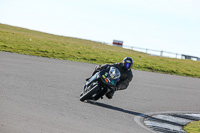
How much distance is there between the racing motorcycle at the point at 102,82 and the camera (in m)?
10.0

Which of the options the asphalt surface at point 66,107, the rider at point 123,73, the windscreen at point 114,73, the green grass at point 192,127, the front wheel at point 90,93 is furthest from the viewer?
the rider at point 123,73

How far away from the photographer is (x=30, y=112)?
7.71m

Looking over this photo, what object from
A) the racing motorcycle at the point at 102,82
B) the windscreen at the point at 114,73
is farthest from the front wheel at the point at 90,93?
the windscreen at the point at 114,73

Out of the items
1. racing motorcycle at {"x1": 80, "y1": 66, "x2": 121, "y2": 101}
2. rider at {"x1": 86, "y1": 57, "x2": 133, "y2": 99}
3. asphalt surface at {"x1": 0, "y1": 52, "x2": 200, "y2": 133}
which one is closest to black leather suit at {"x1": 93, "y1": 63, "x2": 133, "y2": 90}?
rider at {"x1": 86, "y1": 57, "x2": 133, "y2": 99}

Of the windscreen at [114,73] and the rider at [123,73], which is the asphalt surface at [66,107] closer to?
the rider at [123,73]

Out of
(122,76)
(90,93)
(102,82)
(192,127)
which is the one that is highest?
(122,76)

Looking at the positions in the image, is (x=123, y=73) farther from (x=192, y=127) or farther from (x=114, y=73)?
(x=192, y=127)

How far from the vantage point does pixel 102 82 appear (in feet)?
33.0

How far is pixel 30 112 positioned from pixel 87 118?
1230 mm

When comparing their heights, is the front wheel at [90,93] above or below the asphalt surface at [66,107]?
above

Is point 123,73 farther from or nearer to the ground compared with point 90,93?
farther from the ground

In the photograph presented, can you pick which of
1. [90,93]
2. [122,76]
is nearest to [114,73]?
[122,76]

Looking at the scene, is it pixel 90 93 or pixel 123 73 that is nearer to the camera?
pixel 90 93

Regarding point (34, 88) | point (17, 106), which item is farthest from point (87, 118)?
point (34, 88)
